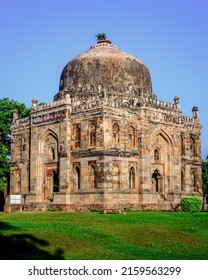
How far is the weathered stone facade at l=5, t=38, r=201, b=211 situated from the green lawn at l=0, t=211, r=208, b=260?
10304mm

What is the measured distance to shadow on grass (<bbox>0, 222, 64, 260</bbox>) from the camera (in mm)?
14750

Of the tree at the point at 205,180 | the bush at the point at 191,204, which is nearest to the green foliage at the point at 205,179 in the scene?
the tree at the point at 205,180

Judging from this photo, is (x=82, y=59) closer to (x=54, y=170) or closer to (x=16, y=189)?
(x=54, y=170)

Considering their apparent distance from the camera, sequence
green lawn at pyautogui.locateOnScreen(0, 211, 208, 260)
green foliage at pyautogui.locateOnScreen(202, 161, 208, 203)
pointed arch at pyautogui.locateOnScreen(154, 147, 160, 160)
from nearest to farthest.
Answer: green lawn at pyautogui.locateOnScreen(0, 211, 208, 260) < pointed arch at pyautogui.locateOnScreen(154, 147, 160, 160) < green foliage at pyautogui.locateOnScreen(202, 161, 208, 203)

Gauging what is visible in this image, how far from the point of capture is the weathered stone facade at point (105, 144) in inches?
1340

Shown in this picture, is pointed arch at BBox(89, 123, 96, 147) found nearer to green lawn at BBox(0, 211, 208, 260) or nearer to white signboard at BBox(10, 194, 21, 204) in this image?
white signboard at BBox(10, 194, 21, 204)

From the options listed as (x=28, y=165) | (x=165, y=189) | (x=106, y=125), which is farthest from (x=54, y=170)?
(x=165, y=189)

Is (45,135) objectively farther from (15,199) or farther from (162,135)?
(162,135)

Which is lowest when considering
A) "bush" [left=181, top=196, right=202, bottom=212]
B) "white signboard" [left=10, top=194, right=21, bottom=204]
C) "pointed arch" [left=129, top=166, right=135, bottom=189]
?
"bush" [left=181, top=196, right=202, bottom=212]

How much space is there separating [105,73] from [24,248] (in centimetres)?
2415

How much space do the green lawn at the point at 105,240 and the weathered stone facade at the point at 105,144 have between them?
10304mm

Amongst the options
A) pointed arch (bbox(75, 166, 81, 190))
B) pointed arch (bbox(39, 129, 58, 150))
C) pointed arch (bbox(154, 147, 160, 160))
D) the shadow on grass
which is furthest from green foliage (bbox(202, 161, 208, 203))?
the shadow on grass

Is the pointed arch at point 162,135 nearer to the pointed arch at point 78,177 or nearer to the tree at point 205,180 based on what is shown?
the pointed arch at point 78,177
